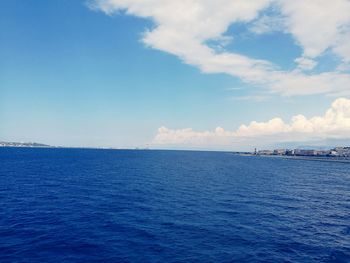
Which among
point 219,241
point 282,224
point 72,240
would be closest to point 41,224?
point 72,240

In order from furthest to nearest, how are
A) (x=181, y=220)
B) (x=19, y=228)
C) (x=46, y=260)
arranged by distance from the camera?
1. (x=181, y=220)
2. (x=19, y=228)
3. (x=46, y=260)

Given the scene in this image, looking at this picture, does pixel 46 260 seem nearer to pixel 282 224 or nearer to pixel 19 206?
pixel 19 206

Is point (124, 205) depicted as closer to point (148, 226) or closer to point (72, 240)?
point (148, 226)

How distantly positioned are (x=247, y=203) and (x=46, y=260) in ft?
164

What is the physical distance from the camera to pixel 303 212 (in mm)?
65000

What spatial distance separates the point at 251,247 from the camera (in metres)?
41.7

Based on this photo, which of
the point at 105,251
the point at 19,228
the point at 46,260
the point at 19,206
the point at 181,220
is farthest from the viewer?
the point at 19,206

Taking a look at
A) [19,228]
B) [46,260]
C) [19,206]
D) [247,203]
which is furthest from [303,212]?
[19,206]

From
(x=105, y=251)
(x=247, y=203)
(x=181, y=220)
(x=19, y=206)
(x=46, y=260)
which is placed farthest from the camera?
(x=247, y=203)

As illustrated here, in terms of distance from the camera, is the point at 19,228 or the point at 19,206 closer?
the point at 19,228

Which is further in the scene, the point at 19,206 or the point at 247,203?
Answer: the point at 247,203

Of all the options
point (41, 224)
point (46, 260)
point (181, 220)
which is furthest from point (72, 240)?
point (181, 220)

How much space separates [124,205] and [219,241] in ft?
95.6

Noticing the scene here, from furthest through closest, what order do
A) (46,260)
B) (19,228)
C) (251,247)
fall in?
(19,228) → (251,247) → (46,260)
